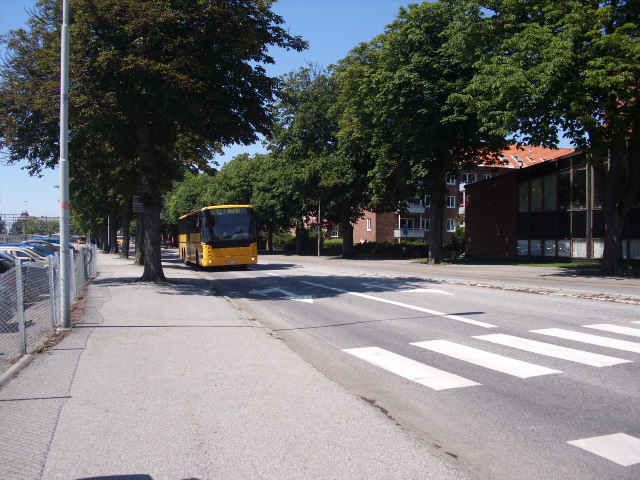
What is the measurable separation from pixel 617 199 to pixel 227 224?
18.0m

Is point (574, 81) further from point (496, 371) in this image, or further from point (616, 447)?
point (616, 447)

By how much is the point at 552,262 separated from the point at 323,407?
31.1 meters

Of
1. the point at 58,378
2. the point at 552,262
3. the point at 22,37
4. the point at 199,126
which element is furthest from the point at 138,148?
the point at 552,262

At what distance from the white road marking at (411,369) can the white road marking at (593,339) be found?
309cm

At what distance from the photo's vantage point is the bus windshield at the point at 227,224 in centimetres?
2714

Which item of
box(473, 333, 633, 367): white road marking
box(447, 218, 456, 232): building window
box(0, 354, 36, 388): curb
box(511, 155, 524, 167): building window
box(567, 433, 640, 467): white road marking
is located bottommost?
Answer: box(567, 433, 640, 467): white road marking

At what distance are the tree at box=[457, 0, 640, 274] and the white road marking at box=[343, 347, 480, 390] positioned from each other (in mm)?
14535

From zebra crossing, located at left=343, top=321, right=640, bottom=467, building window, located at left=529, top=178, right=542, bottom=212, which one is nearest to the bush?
building window, located at left=529, top=178, right=542, bottom=212

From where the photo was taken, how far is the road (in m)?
4.34

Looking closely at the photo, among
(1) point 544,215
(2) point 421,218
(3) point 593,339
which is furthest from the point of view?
(2) point 421,218

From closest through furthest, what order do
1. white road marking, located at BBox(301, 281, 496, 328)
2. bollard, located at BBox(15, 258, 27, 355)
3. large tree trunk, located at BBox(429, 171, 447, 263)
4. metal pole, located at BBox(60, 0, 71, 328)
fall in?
bollard, located at BBox(15, 258, 27, 355), metal pole, located at BBox(60, 0, 71, 328), white road marking, located at BBox(301, 281, 496, 328), large tree trunk, located at BBox(429, 171, 447, 263)

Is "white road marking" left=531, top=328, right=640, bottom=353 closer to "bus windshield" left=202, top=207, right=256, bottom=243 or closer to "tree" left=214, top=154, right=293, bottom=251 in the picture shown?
"bus windshield" left=202, top=207, right=256, bottom=243

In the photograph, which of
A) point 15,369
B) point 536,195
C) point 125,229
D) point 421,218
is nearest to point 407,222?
point 421,218

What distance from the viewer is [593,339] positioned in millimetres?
8672
